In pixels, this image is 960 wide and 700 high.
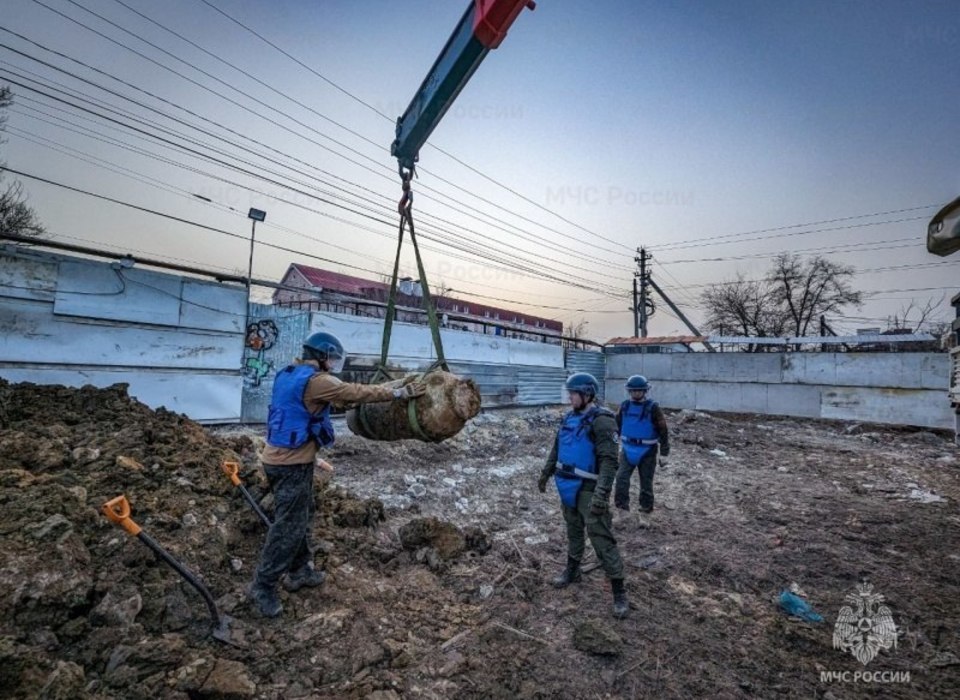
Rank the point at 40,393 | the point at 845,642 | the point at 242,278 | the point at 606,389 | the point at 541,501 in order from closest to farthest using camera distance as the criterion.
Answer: the point at 845,642 < the point at 40,393 < the point at 541,501 < the point at 242,278 < the point at 606,389

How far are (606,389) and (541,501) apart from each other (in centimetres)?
1332

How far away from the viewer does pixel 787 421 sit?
48.4 ft

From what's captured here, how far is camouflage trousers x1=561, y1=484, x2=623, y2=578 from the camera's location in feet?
11.7

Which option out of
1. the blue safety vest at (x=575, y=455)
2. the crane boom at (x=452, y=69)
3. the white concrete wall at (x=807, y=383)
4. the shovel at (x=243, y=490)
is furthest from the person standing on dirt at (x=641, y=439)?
the white concrete wall at (x=807, y=383)

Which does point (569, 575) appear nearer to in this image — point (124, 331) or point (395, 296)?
point (395, 296)

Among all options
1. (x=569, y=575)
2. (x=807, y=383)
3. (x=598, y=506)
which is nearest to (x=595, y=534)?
(x=598, y=506)

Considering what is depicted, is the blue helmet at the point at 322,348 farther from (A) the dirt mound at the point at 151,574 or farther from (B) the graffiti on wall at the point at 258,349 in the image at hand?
(B) the graffiti on wall at the point at 258,349

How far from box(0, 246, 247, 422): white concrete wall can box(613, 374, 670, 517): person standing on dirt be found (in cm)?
725

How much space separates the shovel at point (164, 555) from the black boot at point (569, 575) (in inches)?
98.7

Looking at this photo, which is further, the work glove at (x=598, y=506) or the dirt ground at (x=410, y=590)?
the work glove at (x=598, y=506)

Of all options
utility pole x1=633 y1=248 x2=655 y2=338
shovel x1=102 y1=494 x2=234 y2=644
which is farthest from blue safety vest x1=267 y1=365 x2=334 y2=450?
utility pole x1=633 y1=248 x2=655 y2=338

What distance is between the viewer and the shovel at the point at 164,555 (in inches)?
92.0

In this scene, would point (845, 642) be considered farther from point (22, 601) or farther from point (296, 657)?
point (22, 601)

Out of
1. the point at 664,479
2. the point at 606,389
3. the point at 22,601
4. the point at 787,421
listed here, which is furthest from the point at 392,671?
the point at 606,389
